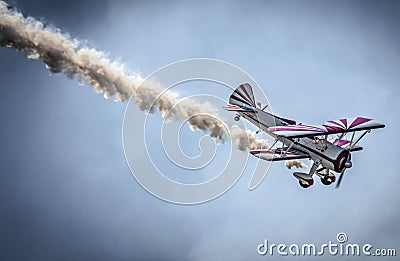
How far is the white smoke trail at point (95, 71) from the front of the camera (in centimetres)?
4556

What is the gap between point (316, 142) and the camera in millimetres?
42594

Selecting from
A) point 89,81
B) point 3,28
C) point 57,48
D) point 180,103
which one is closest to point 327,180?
point 180,103

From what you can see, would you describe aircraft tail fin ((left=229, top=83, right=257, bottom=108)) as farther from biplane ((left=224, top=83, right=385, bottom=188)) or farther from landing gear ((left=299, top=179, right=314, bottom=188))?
landing gear ((left=299, top=179, right=314, bottom=188))

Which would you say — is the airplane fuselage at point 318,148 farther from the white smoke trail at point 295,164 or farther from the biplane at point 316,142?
the white smoke trail at point 295,164

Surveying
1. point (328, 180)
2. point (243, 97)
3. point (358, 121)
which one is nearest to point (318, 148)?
point (328, 180)

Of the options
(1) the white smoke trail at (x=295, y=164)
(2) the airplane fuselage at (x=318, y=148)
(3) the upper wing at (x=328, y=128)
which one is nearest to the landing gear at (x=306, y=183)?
(2) the airplane fuselage at (x=318, y=148)

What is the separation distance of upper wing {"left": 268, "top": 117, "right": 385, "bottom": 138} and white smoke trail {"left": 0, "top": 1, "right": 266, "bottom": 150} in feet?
22.3

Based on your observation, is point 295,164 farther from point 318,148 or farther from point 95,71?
point 95,71

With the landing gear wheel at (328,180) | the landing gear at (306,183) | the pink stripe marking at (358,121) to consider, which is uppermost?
the pink stripe marking at (358,121)

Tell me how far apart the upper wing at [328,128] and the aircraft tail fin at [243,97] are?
279 inches

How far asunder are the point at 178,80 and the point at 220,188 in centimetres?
853

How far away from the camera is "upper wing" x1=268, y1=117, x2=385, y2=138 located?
40.4 m

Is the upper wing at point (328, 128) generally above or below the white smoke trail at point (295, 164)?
below

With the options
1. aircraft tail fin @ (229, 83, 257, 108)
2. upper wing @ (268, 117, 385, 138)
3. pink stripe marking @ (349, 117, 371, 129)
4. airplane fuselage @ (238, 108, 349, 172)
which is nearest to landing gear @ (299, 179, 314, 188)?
airplane fuselage @ (238, 108, 349, 172)
